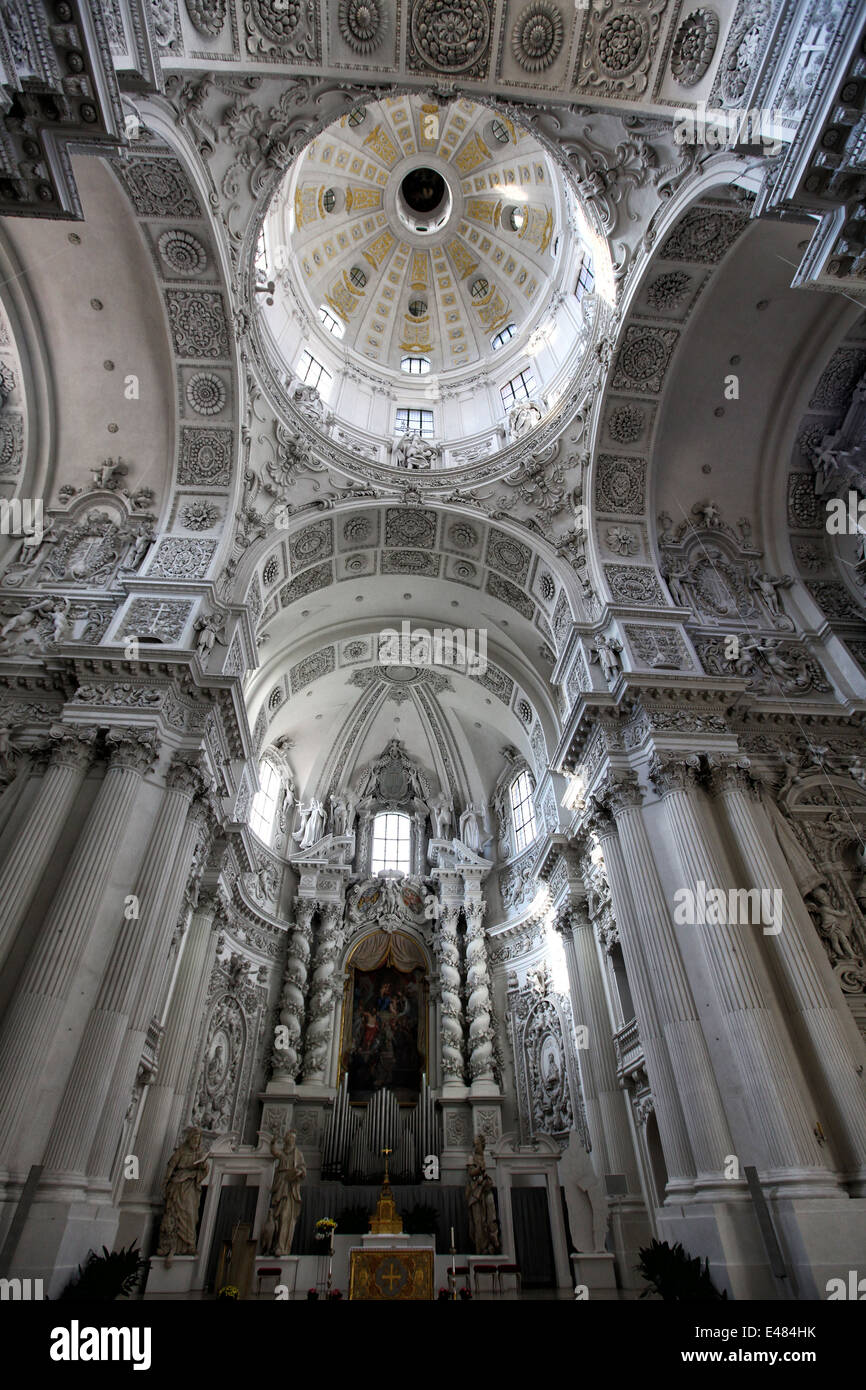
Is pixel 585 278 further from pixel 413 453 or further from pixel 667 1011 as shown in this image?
pixel 667 1011

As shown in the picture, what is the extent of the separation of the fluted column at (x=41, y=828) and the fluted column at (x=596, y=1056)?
36.2 feet

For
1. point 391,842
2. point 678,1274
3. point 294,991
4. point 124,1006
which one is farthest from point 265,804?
point 678,1274

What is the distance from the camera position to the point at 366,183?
2234 cm

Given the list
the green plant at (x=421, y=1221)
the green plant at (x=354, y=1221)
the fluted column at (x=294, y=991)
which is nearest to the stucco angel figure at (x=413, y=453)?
the fluted column at (x=294, y=991)

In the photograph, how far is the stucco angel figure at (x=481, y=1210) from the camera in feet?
41.8

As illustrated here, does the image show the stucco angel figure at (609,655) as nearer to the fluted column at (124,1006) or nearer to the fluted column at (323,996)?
the fluted column at (124,1006)

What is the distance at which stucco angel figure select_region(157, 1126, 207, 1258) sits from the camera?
37.0ft

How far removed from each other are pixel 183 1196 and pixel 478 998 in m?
10.2

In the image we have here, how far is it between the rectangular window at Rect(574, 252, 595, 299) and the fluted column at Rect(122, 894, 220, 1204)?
18376 mm

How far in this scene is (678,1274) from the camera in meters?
8.14

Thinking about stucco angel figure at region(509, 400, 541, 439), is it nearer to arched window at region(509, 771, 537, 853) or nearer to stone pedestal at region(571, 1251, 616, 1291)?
arched window at region(509, 771, 537, 853)

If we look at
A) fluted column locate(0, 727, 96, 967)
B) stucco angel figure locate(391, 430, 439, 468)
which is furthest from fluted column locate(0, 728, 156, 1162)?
stucco angel figure locate(391, 430, 439, 468)
